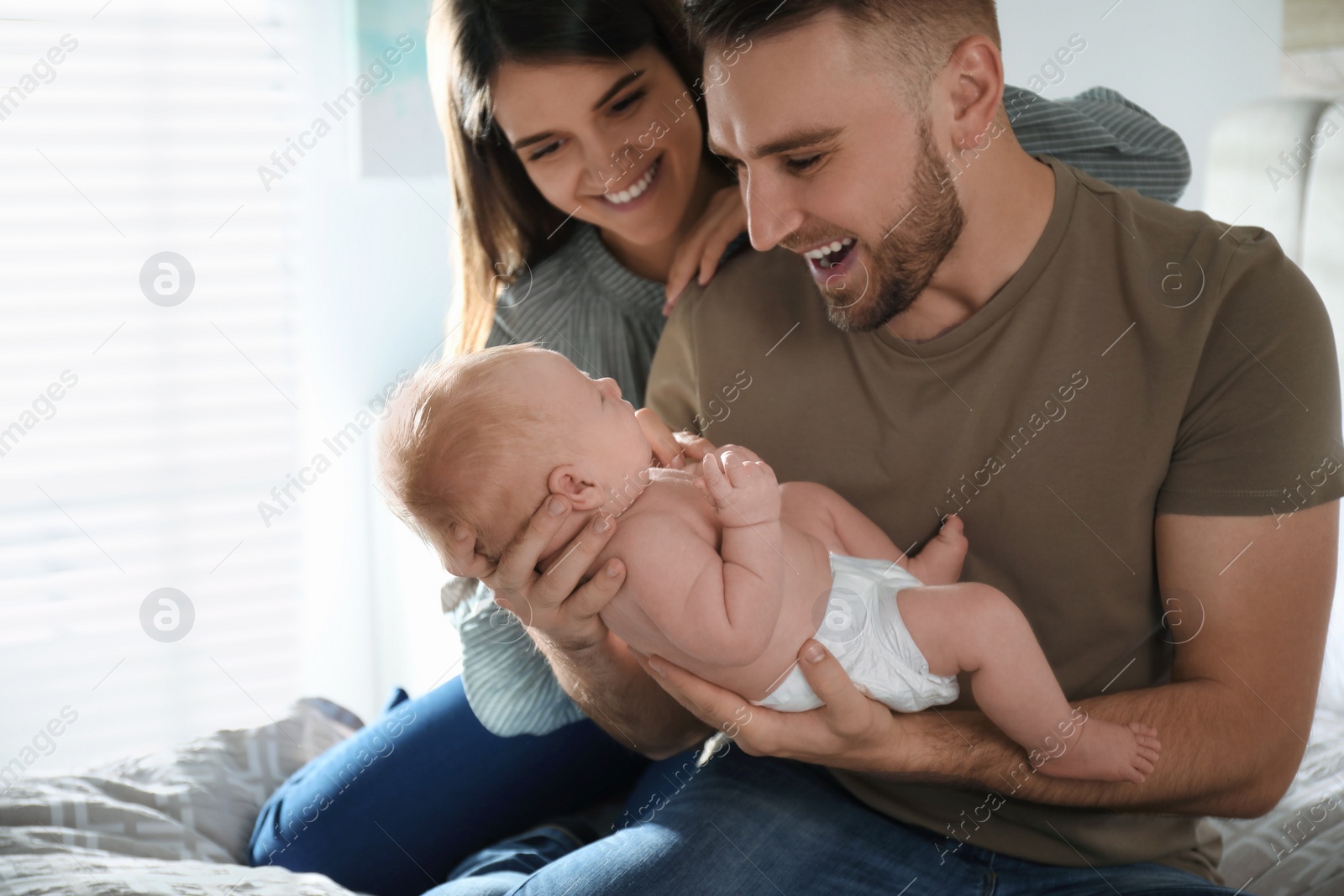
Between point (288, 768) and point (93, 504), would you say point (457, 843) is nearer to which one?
point (288, 768)

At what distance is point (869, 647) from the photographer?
3.70 ft

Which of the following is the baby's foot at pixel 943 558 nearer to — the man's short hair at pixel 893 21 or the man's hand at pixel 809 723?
the man's hand at pixel 809 723

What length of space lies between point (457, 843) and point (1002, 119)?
1445 millimetres

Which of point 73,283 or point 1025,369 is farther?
point 73,283

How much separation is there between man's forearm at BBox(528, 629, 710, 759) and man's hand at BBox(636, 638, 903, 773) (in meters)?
0.21

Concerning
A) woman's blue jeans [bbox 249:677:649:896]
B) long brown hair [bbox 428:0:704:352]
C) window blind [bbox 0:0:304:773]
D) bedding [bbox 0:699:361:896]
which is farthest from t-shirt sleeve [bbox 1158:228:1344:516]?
window blind [bbox 0:0:304:773]

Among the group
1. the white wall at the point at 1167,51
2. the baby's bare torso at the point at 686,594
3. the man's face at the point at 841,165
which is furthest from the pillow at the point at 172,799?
the white wall at the point at 1167,51

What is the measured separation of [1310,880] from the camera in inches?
56.1

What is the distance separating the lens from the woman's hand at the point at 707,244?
5.05 feet

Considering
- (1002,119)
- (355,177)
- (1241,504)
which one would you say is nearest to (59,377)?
(355,177)

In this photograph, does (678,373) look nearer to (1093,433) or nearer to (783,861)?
(1093,433)

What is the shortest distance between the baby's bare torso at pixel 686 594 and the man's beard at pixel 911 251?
12.7 inches

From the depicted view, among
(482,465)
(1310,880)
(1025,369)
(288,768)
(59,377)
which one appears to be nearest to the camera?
(482,465)

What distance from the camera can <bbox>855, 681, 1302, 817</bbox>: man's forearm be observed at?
3.69ft
